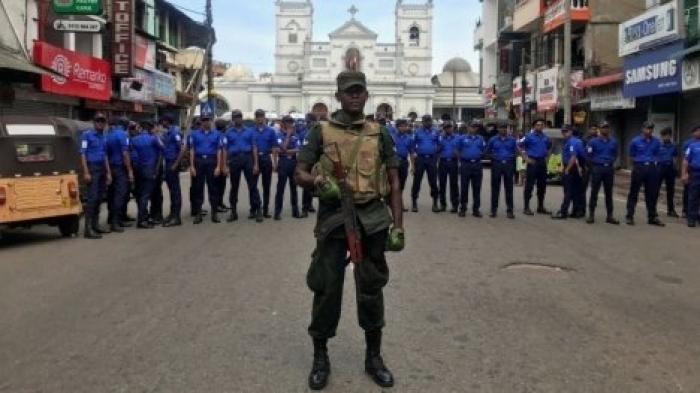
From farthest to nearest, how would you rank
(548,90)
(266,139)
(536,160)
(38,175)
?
1. (548,90)
2. (536,160)
3. (266,139)
4. (38,175)

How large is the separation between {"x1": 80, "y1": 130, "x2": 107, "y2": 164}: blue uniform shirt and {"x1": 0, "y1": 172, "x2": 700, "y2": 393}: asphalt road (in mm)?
1295

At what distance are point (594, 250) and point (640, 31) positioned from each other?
14.7 m

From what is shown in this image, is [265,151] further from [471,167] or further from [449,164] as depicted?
[471,167]

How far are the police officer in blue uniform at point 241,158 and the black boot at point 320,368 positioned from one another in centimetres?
788

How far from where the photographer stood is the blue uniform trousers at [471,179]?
1277cm

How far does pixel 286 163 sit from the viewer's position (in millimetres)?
12664

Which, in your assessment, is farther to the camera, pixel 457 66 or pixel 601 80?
pixel 457 66

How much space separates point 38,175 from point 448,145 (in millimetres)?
7030

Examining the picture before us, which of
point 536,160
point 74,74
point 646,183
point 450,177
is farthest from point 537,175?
point 74,74

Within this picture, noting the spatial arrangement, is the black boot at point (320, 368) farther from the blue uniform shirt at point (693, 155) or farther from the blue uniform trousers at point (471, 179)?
the blue uniform shirt at point (693, 155)

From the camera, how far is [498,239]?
32.6 feet

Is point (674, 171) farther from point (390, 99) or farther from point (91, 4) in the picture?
point (390, 99)

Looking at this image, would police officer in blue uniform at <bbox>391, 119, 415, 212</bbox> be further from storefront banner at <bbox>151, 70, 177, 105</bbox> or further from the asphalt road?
storefront banner at <bbox>151, 70, 177, 105</bbox>

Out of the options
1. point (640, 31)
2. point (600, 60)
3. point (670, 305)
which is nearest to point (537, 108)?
point (600, 60)
